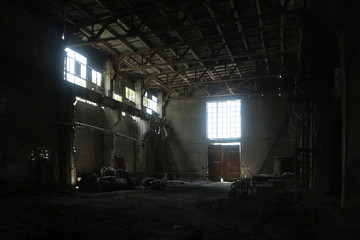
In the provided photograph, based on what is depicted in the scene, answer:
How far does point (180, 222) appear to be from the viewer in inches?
232

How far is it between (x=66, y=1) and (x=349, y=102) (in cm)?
1018

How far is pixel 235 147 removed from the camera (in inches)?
872

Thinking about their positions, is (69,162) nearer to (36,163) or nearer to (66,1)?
(36,163)

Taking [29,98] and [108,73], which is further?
[108,73]

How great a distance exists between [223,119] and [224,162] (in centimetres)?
344

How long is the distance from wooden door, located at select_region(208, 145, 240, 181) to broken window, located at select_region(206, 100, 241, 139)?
3.16 feet

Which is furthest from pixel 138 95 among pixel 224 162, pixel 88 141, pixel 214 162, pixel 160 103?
pixel 224 162

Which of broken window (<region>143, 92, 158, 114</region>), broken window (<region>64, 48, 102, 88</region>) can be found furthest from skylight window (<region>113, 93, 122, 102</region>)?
broken window (<region>143, 92, 158, 114</region>)

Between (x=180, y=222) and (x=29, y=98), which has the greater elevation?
(x=29, y=98)

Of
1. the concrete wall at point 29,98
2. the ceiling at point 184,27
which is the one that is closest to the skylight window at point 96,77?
the ceiling at point 184,27

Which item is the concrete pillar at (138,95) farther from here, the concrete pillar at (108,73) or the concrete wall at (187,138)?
the concrete wall at (187,138)

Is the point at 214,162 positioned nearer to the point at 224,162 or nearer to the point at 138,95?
the point at 224,162

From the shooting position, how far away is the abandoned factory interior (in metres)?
6.07

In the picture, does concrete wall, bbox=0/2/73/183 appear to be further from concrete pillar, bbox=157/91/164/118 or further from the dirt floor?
concrete pillar, bbox=157/91/164/118
